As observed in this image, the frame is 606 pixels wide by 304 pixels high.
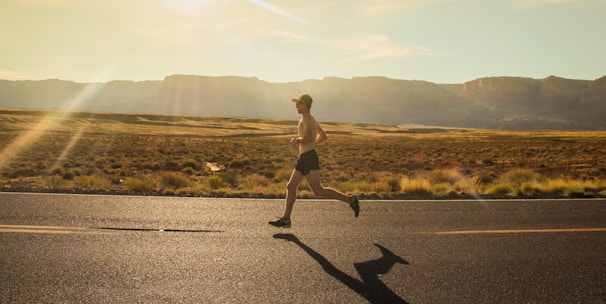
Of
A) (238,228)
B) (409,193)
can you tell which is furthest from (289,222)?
(409,193)

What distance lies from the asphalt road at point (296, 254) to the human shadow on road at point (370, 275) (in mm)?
10

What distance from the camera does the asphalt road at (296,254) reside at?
380 centimetres

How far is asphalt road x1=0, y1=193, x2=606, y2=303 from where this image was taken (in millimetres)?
3805

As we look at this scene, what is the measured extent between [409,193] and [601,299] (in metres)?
7.24

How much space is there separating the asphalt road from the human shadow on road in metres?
0.01

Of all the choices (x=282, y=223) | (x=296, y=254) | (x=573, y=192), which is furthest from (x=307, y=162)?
(x=573, y=192)

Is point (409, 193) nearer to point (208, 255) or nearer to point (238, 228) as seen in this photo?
point (238, 228)

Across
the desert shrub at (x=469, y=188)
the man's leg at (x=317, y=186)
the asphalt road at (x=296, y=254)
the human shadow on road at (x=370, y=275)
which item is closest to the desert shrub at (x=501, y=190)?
the desert shrub at (x=469, y=188)

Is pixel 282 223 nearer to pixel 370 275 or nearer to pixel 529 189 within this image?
pixel 370 275

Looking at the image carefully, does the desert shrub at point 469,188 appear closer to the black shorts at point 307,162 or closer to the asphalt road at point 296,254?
the asphalt road at point 296,254

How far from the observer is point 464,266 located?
15.0 feet

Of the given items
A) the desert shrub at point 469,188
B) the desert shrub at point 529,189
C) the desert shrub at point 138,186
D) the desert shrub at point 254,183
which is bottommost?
the desert shrub at point 254,183

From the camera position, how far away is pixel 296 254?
16.0 ft

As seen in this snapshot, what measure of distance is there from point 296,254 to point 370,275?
87 cm
